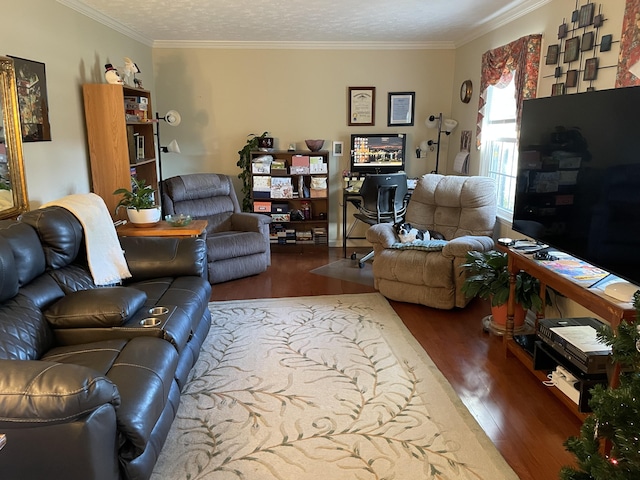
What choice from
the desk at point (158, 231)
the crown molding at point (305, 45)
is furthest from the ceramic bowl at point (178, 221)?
the crown molding at point (305, 45)

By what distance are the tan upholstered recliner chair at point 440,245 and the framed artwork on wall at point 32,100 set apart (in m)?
2.54

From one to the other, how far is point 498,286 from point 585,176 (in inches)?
38.7

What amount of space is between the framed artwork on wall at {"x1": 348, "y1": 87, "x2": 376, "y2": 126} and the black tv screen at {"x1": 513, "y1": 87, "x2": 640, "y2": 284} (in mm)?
2958

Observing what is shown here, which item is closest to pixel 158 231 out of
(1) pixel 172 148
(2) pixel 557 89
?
(1) pixel 172 148

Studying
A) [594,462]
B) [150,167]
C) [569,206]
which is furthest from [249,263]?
[594,462]

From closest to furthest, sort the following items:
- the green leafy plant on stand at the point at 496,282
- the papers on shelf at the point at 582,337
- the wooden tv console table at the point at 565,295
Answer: the wooden tv console table at the point at 565,295 < the papers on shelf at the point at 582,337 < the green leafy plant on stand at the point at 496,282

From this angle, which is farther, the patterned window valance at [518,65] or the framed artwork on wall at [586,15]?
the patterned window valance at [518,65]

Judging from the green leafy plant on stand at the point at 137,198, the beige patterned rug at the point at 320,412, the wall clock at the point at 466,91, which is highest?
the wall clock at the point at 466,91

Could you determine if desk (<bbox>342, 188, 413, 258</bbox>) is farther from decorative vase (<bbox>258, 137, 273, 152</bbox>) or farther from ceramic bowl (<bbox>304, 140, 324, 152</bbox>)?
decorative vase (<bbox>258, 137, 273, 152</bbox>)

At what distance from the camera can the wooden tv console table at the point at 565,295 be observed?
77.1 inches

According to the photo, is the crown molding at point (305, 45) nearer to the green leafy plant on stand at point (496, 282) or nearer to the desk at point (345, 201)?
the desk at point (345, 201)

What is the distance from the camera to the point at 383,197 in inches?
185

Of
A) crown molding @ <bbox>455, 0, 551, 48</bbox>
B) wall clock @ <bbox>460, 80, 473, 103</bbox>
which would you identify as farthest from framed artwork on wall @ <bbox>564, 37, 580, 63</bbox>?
wall clock @ <bbox>460, 80, 473, 103</bbox>

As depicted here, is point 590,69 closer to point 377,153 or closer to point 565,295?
point 565,295
